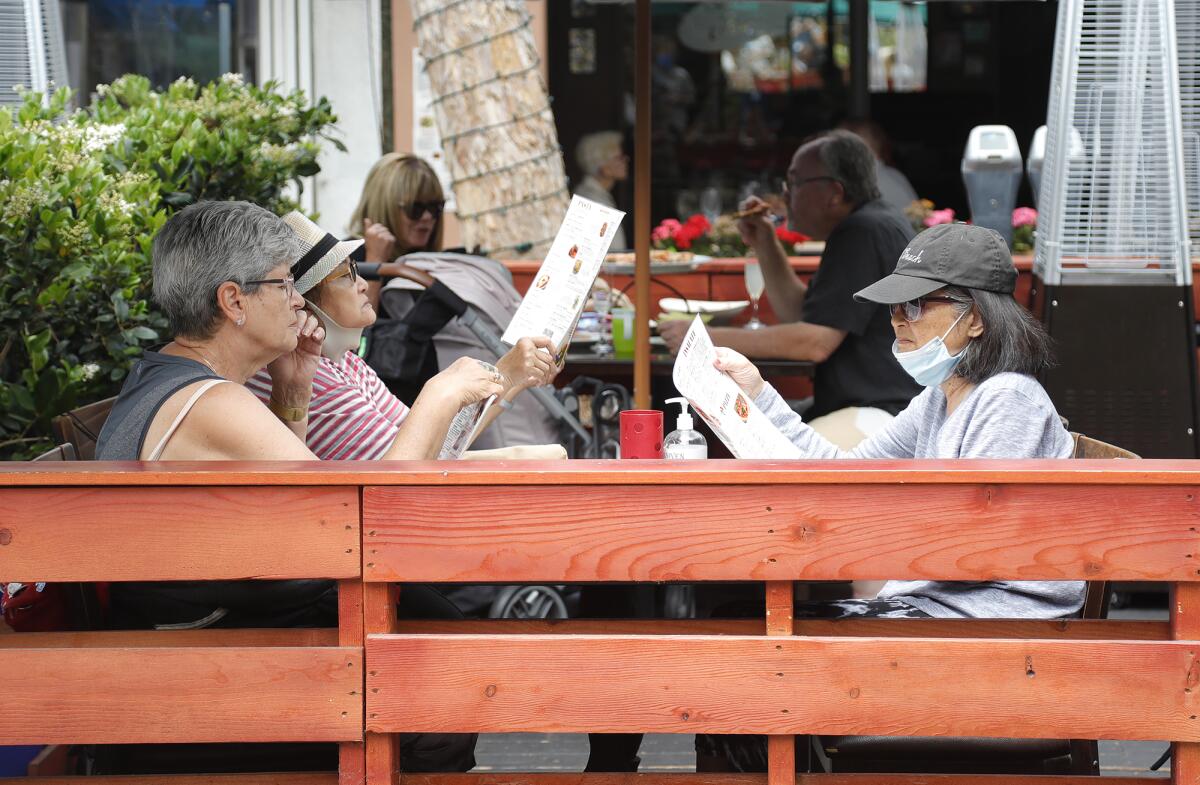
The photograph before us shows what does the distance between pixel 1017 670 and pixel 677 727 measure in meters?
0.57

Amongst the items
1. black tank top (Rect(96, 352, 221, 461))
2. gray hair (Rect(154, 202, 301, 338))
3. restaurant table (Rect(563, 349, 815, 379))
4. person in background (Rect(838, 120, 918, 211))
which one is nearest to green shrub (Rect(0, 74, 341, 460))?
gray hair (Rect(154, 202, 301, 338))

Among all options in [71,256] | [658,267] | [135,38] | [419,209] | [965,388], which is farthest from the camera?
[135,38]

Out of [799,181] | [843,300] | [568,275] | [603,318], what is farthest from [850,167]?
[568,275]

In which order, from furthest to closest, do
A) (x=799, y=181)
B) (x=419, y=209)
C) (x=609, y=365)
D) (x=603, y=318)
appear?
(x=603, y=318)
(x=419, y=209)
(x=609, y=365)
(x=799, y=181)

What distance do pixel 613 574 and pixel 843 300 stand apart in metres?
2.53

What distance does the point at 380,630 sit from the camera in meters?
2.37

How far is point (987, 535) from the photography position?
2.30 metres

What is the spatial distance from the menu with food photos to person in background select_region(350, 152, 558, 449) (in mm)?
1000

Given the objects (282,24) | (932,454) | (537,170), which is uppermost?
(282,24)

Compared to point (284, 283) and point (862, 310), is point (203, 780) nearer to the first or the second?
point (284, 283)

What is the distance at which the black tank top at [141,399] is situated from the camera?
8.89 feet

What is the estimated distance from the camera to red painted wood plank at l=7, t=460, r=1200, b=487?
2271mm

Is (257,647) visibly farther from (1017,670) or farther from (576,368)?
(576,368)

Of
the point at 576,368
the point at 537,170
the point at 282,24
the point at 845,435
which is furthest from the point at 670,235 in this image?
the point at 282,24
